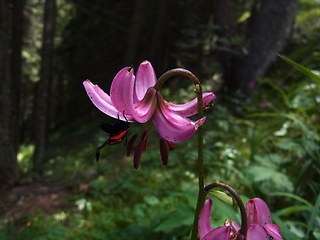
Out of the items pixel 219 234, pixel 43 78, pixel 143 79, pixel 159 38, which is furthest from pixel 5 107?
pixel 159 38

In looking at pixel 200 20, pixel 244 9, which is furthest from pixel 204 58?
pixel 244 9

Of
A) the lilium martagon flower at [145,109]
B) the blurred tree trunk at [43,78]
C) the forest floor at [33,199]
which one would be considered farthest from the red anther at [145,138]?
the blurred tree trunk at [43,78]

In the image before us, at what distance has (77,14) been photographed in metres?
9.12

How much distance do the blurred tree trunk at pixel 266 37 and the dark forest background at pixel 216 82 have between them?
16 mm

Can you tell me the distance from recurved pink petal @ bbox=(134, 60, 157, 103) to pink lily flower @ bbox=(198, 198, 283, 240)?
1.36ft

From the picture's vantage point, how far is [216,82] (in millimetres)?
6301

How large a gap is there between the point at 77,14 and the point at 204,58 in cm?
484

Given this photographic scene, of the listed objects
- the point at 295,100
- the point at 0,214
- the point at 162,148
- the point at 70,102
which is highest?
the point at 162,148

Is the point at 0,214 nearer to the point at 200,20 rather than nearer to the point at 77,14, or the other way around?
the point at 200,20

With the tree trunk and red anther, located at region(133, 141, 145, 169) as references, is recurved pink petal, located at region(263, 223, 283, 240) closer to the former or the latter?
red anther, located at region(133, 141, 145, 169)

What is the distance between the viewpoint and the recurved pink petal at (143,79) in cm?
90

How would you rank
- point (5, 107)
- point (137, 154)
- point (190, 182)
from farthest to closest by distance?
point (5, 107), point (190, 182), point (137, 154)

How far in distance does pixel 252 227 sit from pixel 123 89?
503 mm

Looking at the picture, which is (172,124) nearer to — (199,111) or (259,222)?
(199,111)
